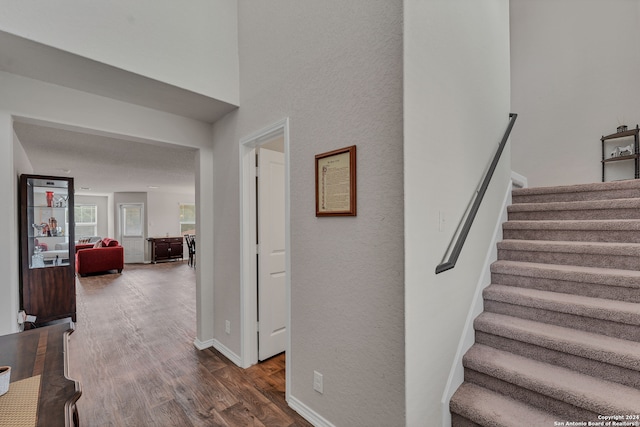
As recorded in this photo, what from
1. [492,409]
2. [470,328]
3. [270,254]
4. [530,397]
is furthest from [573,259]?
[270,254]

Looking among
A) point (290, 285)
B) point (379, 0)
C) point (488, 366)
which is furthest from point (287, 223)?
point (488, 366)

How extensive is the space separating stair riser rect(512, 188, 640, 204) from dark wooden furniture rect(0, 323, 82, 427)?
3.67 metres

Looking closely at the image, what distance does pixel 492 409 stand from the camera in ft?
5.08

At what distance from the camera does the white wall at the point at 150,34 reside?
1646 mm

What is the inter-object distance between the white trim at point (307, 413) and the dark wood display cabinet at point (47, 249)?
12.4ft

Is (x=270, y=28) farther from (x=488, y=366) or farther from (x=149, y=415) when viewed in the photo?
(x=149, y=415)

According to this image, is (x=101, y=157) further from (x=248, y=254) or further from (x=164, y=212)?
(x=164, y=212)

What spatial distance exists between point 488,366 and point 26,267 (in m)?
5.13

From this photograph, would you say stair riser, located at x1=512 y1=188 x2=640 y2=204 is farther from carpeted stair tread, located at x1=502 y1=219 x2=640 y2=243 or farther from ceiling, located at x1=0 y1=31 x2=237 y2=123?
ceiling, located at x1=0 y1=31 x2=237 y2=123

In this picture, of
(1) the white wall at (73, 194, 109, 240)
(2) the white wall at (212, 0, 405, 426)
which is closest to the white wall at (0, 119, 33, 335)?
(2) the white wall at (212, 0, 405, 426)

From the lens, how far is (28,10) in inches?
62.7

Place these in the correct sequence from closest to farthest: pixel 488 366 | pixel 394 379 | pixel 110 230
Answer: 1. pixel 394 379
2. pixel 488 366
3. pixel 110 230

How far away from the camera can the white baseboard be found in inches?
103

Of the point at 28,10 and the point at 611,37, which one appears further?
the point at 611,37
